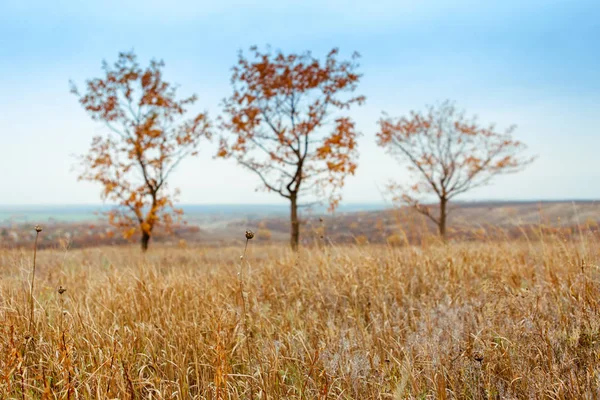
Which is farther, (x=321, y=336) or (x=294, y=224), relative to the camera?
(x=294, y=224)

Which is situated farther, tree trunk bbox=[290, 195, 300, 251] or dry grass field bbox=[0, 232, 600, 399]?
tree trunk bbox=[290, 195, 300, 251]

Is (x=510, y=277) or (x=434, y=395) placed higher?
(x=510, y=277)

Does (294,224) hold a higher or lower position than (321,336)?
higher

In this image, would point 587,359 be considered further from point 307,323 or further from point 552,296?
point 307,323

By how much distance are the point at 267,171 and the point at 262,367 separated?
1067 cm

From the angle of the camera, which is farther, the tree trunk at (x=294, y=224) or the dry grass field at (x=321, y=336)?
the tree trunk at (x=294, y=224)

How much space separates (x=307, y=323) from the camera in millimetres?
3871

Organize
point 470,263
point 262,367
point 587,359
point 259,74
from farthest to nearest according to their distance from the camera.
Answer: point 259,74, point 470,263, point 587,359, point 262,367

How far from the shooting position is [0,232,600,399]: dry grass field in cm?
275

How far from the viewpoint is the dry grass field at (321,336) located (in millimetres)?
2746

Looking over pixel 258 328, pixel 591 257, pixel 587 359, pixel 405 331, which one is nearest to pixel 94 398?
pixel 258 328

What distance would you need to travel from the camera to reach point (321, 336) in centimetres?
358

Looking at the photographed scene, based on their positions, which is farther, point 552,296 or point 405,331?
point 552,296

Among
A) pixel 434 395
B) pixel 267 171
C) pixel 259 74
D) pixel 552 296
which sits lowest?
pixel 434 395
